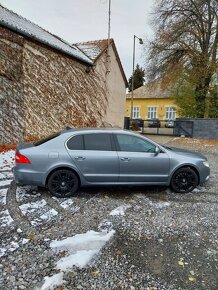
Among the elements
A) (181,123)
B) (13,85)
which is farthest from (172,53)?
(13,85)

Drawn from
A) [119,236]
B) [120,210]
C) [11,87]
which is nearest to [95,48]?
[11,87]

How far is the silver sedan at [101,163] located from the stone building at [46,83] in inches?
236

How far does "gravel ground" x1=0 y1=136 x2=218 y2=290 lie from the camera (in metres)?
2.79

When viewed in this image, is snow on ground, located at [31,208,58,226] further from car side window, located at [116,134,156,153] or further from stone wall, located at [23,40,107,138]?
stone wall, located at [23,40,107,138]

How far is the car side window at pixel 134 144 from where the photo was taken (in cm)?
535

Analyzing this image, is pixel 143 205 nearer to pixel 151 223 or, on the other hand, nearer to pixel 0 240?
pixel 151 223

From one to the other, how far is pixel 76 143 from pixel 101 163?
70 cm

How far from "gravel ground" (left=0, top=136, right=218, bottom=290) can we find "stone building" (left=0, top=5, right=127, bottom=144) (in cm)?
598

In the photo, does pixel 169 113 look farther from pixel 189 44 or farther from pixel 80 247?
pixel 80 247

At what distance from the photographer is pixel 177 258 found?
10.5 ft

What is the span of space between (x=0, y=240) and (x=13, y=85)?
8.39 meters

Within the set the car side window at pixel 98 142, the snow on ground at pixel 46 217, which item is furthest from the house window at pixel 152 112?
the snow on ground at pixel 46 217

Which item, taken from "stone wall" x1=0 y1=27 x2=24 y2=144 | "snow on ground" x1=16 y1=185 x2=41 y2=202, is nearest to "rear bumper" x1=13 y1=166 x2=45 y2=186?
"snow on ground" x1=16 y1=185 x2=41 y2=202

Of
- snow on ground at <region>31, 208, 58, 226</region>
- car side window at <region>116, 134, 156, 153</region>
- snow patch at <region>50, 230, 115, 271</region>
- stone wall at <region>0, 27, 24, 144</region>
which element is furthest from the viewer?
stone wall at <region>0, 27, 24, 144</region>
